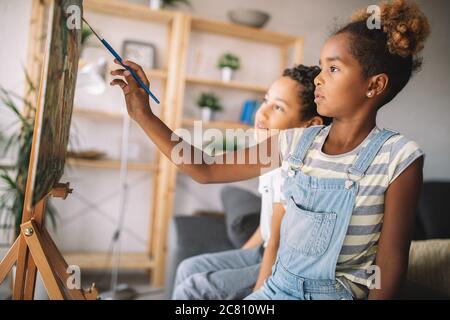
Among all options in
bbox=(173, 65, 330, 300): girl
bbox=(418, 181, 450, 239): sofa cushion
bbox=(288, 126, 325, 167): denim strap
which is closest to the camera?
bbox=(288, 126, 325, 167): denim strap

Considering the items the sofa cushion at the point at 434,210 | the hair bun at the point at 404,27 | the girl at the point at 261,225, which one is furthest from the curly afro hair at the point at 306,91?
the sofa cushion at the point at 434,210

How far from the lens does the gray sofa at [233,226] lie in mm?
1563

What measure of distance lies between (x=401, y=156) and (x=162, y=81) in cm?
208

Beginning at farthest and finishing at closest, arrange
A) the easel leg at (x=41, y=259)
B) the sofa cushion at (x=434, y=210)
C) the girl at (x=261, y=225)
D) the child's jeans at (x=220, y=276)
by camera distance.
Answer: the sofa cushion at (x=434, y=210), the child's jeans at (x=220, y=276), the girl at (x=261, y=225), the easel leg at (x=41, y=259)

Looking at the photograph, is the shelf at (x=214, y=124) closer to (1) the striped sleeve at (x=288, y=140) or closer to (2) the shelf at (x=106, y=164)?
(2) the shelf at (x=106, y=164)

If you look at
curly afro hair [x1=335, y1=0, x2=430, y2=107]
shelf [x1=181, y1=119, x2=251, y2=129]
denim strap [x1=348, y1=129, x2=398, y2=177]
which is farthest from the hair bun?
shelf [x1=181, y1=119, x2=251, y2=129]

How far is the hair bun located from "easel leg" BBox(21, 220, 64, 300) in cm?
73

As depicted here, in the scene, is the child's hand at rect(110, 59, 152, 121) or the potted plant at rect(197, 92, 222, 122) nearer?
the child's hand at rect(110, 59, 152, 121)

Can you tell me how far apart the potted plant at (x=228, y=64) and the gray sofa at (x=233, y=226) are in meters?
0.84

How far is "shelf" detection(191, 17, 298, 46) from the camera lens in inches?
96.0

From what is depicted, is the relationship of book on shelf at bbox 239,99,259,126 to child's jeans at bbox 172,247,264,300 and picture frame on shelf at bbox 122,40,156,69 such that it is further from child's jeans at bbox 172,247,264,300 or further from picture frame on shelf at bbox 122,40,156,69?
child's jeans at bbox 172,247,264,300

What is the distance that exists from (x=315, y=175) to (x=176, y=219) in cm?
134

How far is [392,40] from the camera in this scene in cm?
66

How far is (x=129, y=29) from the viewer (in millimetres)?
2461
